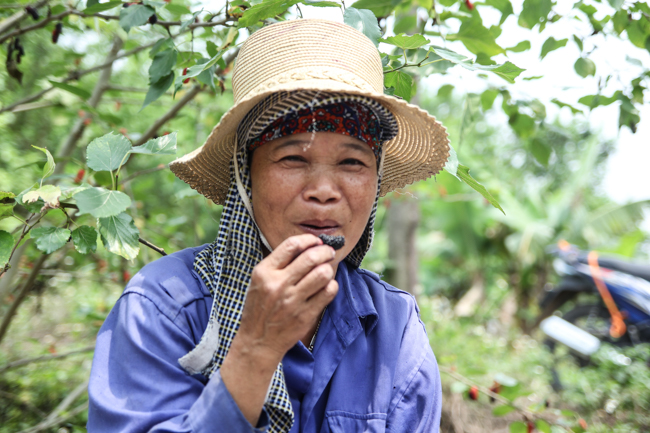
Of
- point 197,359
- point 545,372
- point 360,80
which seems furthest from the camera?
point 545,372

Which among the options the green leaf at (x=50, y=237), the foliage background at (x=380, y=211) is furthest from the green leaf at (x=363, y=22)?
the green leaf at (x=50, y=237)

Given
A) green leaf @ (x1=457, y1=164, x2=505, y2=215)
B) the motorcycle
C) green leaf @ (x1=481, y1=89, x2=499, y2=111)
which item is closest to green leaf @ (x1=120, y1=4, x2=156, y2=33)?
green leaf @ (x1=457, y1=164, x2=505, y2=215)

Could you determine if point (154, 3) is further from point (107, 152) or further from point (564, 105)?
point (564, 105)

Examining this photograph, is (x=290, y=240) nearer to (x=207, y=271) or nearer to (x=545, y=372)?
(x=207, y=271)

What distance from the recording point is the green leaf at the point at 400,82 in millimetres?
1719

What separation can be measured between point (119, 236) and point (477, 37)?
4.69ft

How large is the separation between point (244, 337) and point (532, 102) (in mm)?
1871

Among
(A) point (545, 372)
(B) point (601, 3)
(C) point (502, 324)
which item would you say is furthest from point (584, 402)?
(C) point (502, 324)

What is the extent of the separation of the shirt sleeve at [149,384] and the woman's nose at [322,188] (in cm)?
49

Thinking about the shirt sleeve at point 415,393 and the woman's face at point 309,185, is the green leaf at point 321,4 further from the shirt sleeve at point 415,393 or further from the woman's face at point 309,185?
the shirt sleeve at point 415,393

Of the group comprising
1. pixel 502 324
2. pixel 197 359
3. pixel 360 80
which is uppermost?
pixel 360 80

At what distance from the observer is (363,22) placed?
1.56m

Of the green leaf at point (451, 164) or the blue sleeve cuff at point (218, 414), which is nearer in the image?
the blue sleeve cuff at point (218, 414)

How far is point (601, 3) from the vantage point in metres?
1.94
